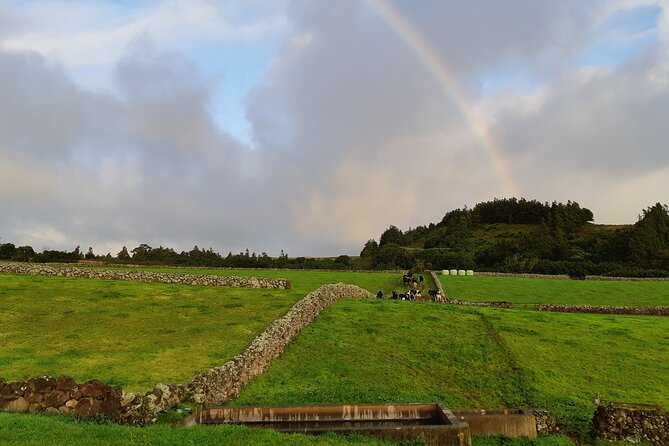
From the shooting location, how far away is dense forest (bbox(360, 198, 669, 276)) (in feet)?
280

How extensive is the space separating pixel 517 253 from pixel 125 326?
93533 millimetres

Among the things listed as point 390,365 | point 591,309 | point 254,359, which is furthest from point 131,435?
point 591,309

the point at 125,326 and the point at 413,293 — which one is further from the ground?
the point at 413,293

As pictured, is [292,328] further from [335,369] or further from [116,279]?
[116,279]

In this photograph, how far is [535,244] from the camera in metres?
109

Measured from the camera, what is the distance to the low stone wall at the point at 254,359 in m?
17.5

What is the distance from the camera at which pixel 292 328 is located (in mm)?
26734

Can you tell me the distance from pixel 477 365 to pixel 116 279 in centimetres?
3189

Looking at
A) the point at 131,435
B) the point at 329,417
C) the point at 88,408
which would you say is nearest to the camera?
the point at 131,435

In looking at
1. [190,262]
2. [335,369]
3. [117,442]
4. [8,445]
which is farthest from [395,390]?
[190,262]

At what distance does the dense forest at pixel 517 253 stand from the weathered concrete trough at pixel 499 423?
5595 centimetres

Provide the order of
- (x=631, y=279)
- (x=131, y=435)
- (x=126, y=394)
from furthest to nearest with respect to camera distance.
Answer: (x=631, y=279) < (x=126, y=394) < (x=131, y=435)

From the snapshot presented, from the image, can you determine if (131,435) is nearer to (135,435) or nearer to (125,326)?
(135,435)

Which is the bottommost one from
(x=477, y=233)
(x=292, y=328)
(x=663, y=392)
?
(x=663, y=392)
